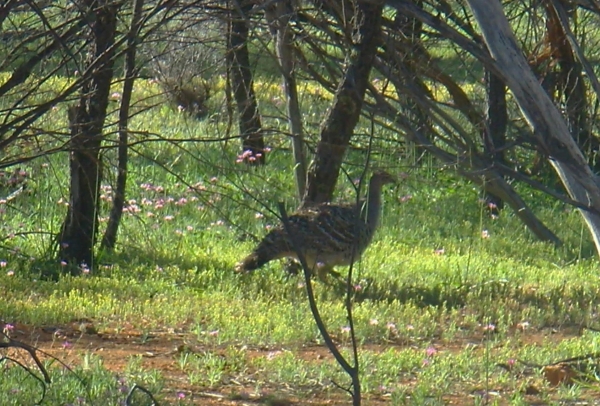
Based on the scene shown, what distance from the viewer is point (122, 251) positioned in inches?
376

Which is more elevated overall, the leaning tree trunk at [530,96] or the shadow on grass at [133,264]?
the leaning tree trunk at [530,96]

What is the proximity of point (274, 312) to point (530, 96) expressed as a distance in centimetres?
316

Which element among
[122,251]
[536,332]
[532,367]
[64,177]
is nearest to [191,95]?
[64,177]

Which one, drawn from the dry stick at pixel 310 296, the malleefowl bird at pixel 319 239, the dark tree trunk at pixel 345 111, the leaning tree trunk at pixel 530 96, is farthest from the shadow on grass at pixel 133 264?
the dry stick at pixel 310 296

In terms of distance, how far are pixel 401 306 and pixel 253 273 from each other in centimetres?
157

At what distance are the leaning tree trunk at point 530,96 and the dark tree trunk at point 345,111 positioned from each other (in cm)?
267

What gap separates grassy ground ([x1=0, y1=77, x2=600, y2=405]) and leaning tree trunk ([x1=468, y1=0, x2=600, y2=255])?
1138 millimetres

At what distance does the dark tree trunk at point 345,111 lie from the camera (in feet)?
26.1

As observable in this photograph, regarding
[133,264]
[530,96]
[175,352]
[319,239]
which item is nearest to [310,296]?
[530,96]

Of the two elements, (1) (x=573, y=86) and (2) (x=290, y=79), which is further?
(1) (x=573, y=86)

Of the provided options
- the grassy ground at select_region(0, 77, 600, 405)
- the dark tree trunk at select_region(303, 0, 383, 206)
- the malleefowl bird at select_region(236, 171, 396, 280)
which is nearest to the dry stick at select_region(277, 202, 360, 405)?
the grassy ground at select_region(0, 77, 600, 405)

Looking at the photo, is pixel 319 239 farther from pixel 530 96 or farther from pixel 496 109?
pixel 496 109

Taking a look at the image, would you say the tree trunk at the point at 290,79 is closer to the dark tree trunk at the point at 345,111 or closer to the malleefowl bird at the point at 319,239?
the dark tree trunk at the point at 345,111

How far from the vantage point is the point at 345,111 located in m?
8.80
